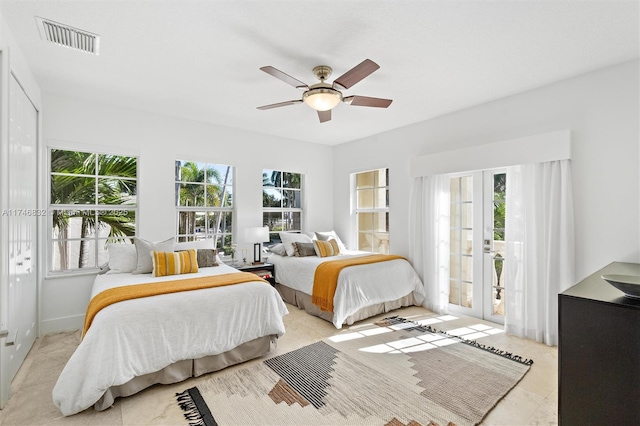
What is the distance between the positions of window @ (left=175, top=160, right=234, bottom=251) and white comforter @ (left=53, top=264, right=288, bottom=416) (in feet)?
5.12

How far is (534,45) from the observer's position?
2422 millimetres

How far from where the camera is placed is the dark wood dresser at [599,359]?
1383 millimetres

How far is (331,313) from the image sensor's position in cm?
364

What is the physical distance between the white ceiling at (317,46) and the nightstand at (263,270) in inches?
86.5

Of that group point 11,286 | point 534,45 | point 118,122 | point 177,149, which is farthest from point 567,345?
point 118,122

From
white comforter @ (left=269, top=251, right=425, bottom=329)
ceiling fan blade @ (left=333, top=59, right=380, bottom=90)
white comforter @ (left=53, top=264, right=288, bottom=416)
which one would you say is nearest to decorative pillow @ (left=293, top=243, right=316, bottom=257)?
white comforter @ (left=269, top=251, right=425, bottom=329)

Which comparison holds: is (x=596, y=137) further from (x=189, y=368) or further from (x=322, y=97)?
(x=189, y=368)

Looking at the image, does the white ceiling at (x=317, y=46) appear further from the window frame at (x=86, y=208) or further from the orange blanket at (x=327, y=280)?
the orange blanket at (x=327, y=280)

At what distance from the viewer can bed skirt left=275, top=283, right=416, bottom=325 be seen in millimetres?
3701

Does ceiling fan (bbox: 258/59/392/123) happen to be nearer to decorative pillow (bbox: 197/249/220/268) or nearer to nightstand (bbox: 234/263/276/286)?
decorative pillow (bbox: 197/249/220/268)

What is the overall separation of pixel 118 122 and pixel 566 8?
15.0 feet

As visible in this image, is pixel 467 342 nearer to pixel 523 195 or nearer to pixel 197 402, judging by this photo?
pixel 523 195

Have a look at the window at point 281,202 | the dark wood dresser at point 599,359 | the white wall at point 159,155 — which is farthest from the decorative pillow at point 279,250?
the dark wood dresser at point 599,359

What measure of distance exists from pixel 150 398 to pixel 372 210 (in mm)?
3993
